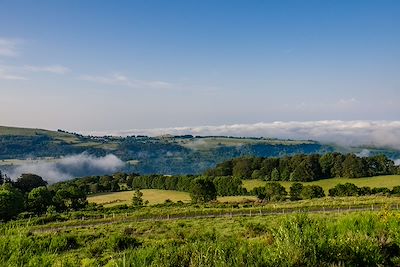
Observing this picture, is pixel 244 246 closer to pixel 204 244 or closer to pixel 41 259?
pixel 204 244

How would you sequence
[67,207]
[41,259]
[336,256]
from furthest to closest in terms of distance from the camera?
1. [67,207]
2. [336,256]
3. [41,259]

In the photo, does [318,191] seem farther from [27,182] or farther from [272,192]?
[27,182]

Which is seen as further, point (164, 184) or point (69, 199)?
point (164, 184)

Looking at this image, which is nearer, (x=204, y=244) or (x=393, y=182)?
(x=204, y=244)

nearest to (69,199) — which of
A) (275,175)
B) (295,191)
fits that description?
(295,191)

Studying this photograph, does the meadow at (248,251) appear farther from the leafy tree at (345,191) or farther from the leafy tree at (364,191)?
the leafy tree at (364,191)

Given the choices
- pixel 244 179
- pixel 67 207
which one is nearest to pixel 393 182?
pixel 244 179

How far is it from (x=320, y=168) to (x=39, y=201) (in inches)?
4180

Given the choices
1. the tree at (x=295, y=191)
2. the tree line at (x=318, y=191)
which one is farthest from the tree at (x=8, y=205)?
the tree at (x=295, y=191)

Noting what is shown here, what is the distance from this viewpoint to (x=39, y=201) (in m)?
104

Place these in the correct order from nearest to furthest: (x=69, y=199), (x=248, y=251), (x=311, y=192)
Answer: (x=248, y=251) < (x=69, y=199) < (x=311, y=192)

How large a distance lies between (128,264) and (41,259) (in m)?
1.60

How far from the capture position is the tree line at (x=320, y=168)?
156875mm

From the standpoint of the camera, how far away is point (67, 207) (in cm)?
11206
